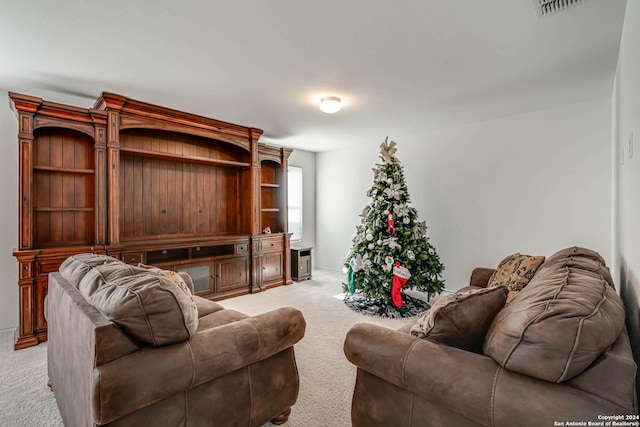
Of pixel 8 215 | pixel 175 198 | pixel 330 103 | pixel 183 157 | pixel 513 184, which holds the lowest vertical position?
pixel 8 215

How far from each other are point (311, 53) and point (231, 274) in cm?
325

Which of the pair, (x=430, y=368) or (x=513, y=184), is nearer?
(x=430, y=368)

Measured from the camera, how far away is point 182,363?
53.0 inches

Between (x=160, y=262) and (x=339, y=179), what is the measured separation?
358 cm

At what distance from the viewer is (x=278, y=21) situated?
2.04m

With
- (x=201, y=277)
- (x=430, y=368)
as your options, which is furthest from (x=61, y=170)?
(x=430, y=368)

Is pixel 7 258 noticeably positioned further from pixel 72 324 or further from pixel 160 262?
pixel 72 324

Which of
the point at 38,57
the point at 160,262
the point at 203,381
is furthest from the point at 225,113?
the point at 203,381

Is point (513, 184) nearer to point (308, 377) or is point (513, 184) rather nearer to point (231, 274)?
point (308, 377)

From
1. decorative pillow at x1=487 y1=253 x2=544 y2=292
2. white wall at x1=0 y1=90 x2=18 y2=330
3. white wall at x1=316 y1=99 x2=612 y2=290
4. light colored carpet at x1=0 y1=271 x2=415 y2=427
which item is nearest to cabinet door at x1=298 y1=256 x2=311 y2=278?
light colored carpet at x1=0 y1=271 x2=415 y2=427

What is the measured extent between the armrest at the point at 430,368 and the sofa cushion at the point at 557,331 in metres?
0.10

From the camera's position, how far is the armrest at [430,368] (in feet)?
3.72

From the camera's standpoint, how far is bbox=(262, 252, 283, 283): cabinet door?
497cm

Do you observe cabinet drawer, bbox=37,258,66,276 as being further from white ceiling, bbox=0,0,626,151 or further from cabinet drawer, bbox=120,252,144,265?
white ceiling, bbox=0,0,626,151
